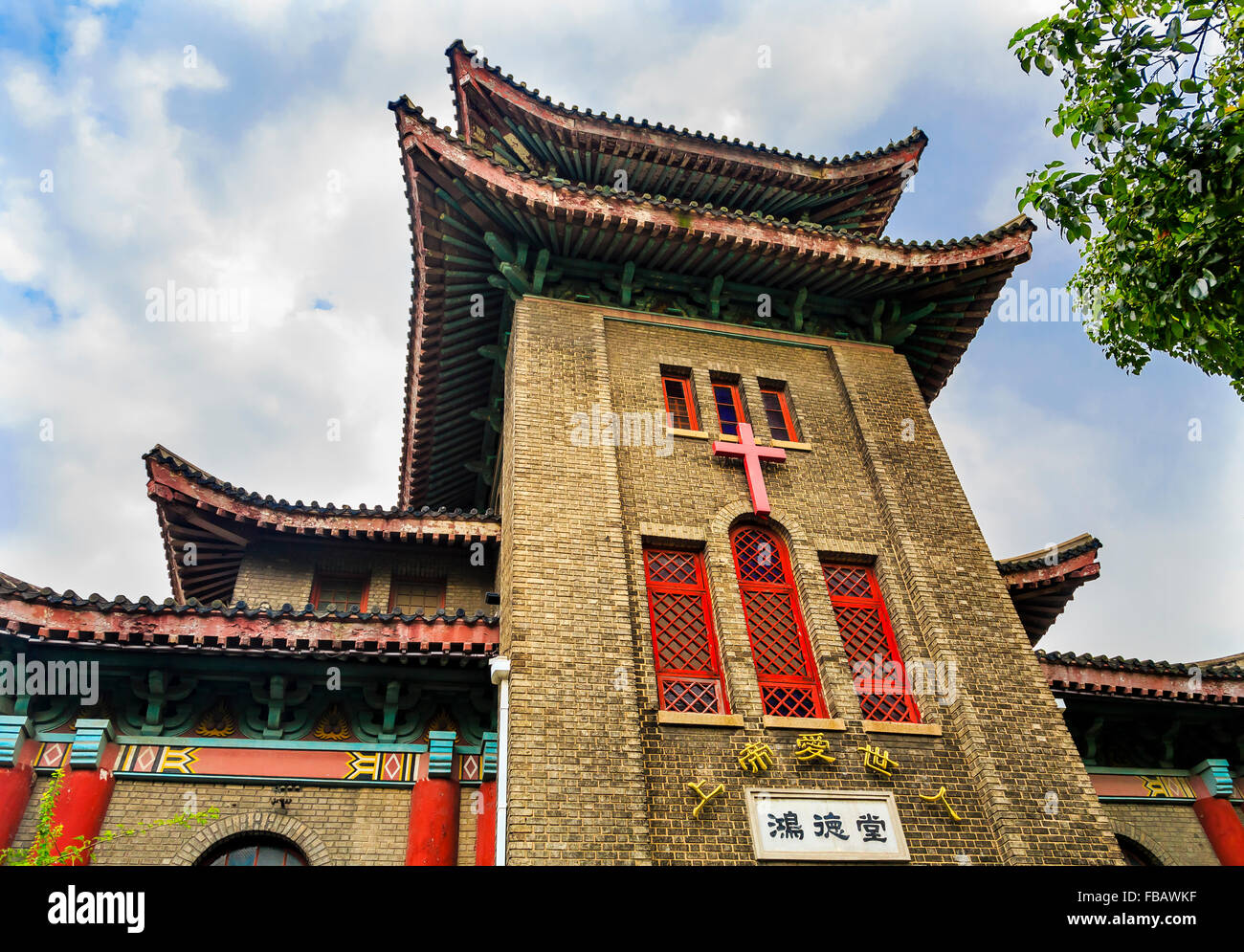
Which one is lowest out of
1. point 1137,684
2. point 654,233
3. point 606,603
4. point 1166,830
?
point 1166,830

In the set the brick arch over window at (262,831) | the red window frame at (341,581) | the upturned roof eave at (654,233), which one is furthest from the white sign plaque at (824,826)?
the upturned roof eave at (654,233)

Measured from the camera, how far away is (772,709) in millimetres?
8750

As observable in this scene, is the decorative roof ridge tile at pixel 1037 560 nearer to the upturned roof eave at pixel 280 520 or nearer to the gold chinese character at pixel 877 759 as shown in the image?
the gold chinese character at pixel 877 759

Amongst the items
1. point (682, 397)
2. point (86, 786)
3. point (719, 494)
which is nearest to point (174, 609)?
point (86, 786)

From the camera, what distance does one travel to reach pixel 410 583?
39.6 ft

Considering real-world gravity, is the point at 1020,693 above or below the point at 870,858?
above

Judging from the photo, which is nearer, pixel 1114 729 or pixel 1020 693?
pixel 1020 693

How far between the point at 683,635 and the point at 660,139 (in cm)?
921

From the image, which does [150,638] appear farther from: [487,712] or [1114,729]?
[1114,729]

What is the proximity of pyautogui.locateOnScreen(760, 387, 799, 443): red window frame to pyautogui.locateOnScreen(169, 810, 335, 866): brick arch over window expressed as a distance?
725cm

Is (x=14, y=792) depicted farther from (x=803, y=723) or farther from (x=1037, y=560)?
(x=1037, y=560)

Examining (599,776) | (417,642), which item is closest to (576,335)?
(417,642)
